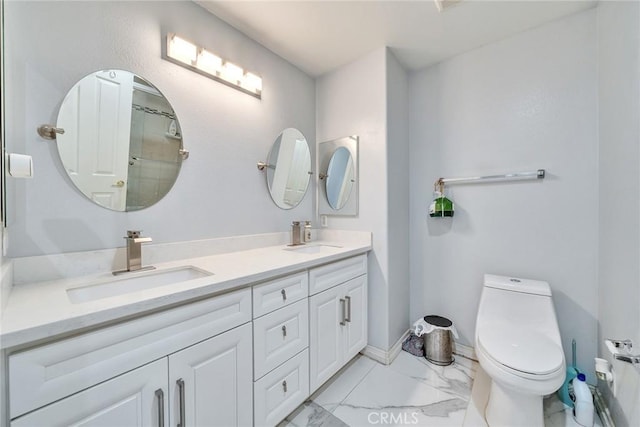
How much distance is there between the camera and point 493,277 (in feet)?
5.64

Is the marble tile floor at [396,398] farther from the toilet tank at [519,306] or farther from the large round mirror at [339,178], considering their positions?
the large round mirror at [339,178]

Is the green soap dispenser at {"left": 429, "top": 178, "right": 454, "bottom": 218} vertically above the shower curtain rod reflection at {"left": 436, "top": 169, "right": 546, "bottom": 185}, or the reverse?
the shower curtain rod reflection at {"left": 436, "top": 169, "right": 546, "bottom": 185}

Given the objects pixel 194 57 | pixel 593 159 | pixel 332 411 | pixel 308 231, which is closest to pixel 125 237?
pixel 194 57

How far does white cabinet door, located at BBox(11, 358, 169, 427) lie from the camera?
65cm

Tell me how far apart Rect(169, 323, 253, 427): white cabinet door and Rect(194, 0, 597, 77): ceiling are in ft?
5.72

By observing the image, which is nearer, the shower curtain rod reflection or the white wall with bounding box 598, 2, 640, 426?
the white wall with bounding box 598, 2, 640, 426

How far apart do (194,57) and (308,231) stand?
4.38 ft

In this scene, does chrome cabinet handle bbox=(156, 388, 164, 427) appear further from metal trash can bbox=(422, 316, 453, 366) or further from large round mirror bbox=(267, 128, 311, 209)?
metal trash can bbox=(422, 316, 453, 366)

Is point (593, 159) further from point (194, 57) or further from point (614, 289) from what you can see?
point (194, 57)

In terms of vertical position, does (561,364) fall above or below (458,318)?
above

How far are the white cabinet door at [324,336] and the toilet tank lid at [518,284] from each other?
1.02m

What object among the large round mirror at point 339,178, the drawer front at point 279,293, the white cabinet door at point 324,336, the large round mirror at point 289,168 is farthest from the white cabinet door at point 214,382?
the large round mirror at point 339,178

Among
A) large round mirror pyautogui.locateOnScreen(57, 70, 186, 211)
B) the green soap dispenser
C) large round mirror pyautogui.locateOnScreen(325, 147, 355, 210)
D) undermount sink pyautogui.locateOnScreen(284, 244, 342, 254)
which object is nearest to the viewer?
large round mirror pyautogui.locateOnScreen(57, 70, 186, 211)

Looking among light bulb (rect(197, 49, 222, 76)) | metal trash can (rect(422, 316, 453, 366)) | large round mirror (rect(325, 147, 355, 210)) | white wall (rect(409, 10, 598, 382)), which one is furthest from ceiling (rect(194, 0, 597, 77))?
metal trash can (rect(422, 316, 453, 366))
